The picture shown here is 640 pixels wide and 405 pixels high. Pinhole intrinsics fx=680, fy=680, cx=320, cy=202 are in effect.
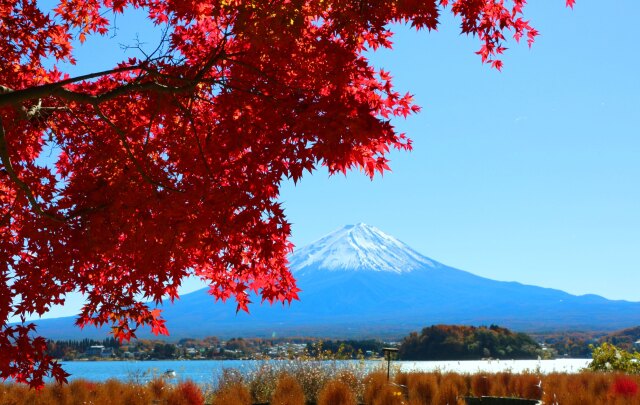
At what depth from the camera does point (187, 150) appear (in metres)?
7.38

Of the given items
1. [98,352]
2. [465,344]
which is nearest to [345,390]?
[465,344]

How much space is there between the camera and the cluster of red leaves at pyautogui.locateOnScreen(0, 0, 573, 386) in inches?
251

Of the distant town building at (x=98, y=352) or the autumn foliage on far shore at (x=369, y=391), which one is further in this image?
the distant town building at (x=98, y=352)

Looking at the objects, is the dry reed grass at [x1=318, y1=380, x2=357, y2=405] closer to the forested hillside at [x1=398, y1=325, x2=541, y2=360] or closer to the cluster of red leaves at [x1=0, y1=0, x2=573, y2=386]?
the cluster of red leaves at [x1=0, y1=0, x2=573, y2=386]

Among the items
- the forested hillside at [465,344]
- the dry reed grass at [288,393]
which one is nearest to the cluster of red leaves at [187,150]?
the dry reed grass at [288,393]

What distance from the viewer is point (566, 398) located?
9.44m

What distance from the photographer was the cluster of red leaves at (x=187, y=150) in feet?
20.9

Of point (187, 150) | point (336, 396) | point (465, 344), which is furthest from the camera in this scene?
point (465, 344)

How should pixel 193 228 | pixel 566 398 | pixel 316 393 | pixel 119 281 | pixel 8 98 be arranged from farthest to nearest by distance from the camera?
pixel 316 393, pixel 566 398, pixel 119 281, pixel 193 228, pixel 8 98

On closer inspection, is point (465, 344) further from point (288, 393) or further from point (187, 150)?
point (187, 150)

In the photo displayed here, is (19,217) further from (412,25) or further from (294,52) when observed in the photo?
(412,25)

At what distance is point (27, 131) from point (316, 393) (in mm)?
6781

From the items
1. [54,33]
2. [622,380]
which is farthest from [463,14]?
[622,380]

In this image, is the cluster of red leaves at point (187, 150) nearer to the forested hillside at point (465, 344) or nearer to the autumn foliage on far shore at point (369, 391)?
the autumn foliage on far shore at point (369, 391)
